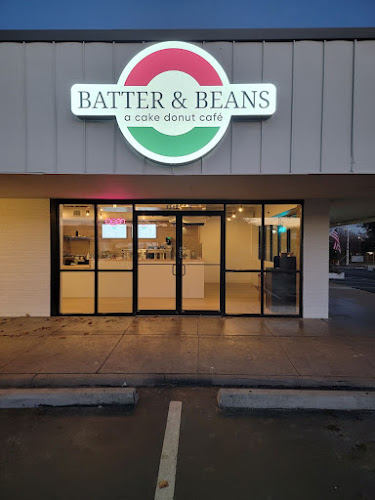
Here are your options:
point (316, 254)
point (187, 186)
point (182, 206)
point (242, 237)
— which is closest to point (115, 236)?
point (182, 206)

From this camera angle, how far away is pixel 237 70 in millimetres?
5012

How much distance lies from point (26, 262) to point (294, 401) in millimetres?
6866

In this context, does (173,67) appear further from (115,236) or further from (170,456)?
(170,456)

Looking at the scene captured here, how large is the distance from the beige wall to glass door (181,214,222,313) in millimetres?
3397

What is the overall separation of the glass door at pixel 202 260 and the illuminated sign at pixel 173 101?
10.7 ft

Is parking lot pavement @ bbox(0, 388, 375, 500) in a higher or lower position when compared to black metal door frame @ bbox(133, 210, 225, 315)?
lower

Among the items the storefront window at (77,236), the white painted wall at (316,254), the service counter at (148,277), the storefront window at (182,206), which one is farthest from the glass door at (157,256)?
the white painted wall at (316,254)

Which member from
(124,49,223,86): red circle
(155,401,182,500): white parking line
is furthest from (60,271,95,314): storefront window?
(124,49,223,86): red circle

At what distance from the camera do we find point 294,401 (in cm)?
401

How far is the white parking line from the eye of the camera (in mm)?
2654

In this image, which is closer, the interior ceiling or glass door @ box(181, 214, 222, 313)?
the interior ceiling

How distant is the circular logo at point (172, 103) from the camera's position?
494 centimetres

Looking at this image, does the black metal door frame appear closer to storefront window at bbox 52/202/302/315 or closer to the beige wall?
storefront window at bbox 52/202/302/315

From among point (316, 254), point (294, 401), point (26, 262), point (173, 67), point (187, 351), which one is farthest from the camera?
point (26, 262)
